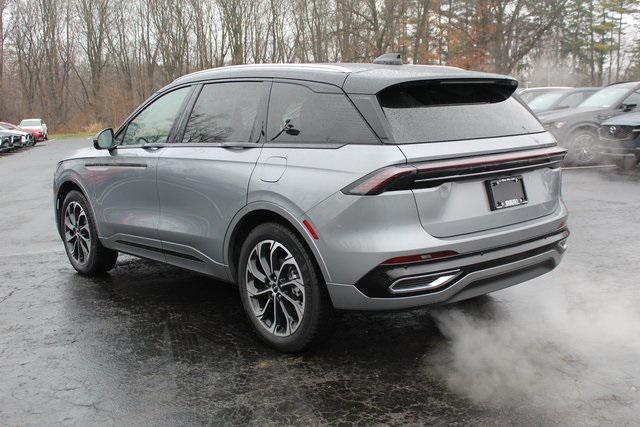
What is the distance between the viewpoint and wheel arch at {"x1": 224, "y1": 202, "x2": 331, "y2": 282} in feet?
11.7

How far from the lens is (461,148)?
351 centimetres

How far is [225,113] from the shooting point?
4473 mm

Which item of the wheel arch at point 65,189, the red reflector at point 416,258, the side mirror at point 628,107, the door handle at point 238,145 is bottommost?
the red reflector at point 416,258

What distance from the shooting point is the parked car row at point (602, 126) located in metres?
12.5

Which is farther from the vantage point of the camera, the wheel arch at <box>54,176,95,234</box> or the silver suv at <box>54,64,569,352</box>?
the wheel arch at <box>54,176,95,234</box>

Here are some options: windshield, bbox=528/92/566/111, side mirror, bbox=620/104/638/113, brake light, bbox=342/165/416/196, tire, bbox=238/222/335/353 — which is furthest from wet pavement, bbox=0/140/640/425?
windshield, bbox=528/92/566/111

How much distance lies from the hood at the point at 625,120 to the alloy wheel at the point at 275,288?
1062cm

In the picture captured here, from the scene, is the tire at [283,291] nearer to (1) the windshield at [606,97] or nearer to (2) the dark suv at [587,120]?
(2) the dark suv at [587,120]

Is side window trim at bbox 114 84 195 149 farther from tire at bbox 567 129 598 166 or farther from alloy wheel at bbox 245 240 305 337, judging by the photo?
tire at bbox 567 129 598 166

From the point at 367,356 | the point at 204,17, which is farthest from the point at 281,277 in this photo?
the point at 204,17

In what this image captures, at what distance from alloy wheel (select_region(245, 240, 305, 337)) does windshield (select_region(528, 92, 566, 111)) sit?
13.3 meters

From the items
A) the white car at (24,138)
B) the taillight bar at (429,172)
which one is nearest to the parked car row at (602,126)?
the taillight bar at (429,172)

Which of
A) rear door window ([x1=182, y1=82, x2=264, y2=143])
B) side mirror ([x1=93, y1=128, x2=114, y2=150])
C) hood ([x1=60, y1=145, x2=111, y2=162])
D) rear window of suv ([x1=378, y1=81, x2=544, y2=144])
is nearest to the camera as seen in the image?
rear window of suv ([x1=378, y1=81, x2=544, y2=144])

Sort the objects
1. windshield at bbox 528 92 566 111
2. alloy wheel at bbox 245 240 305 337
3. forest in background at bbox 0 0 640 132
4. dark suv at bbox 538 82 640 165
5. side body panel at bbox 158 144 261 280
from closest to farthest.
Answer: alloy wheel at bbox 245 240 305 337
side body panel at bbox 158 144 261 280
dark suv at bbox 538 82 640 165
windshield at bbox 528 92 566 111
forest in background at bbox 0 0 640 132
